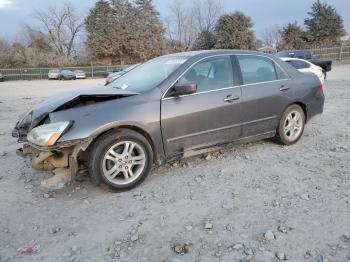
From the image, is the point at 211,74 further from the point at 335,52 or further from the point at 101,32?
the point at 101,32

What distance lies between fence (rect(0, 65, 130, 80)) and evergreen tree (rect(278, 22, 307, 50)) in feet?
73.3

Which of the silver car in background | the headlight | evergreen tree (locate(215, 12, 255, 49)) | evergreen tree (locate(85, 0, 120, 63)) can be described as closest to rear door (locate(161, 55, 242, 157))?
the headlight

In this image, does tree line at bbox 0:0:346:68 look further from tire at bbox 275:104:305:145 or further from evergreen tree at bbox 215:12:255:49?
tire at bbox 275:104:305:145

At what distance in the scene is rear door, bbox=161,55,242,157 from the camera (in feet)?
14.3

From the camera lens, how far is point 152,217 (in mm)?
3512

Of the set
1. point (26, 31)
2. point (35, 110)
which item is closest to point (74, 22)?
point (26, 31)

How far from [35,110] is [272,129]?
3.38 m

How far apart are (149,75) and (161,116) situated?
2.89 ft

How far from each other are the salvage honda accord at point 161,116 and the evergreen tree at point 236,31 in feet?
149

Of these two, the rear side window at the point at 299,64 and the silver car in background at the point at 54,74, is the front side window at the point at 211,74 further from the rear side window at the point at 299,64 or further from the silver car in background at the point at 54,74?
the silver car in background at the point at 54,74

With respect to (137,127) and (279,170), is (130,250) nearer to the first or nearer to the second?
(137,127)

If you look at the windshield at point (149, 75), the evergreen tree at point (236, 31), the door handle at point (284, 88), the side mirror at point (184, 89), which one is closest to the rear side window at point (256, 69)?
the door handle at point (284, 88)

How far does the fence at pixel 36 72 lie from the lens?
4541cm

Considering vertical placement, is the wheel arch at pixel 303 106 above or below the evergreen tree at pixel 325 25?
below
